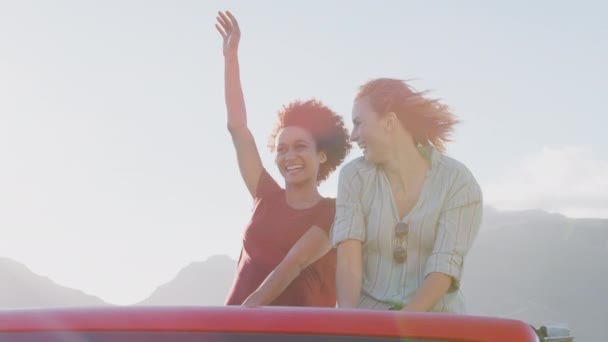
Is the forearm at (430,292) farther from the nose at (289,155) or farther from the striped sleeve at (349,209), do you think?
the nose at (289,155)

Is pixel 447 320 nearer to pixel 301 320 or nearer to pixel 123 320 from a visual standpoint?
pixel 301 320

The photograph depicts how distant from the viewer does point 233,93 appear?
5340 mm

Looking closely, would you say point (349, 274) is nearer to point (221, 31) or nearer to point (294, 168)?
point (294, 168)

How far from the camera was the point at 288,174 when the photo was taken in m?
5.05

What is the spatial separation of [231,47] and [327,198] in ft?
3.31

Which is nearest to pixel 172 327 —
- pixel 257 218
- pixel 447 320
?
pixel 447 320

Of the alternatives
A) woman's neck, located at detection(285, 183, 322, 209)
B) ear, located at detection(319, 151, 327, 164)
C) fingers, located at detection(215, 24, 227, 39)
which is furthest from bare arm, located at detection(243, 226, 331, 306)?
fingers, located at detection(215, 24, 227, 39)

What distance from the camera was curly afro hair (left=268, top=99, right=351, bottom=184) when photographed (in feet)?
17.1

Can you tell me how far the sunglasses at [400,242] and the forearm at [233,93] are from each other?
174 centimetres

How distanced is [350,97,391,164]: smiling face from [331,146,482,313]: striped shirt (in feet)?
0.24

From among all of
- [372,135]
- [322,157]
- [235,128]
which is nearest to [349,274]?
[372,135]

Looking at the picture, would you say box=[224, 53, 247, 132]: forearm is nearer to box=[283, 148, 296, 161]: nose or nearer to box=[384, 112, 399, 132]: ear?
box=[283, 148, 296, 161]: nose

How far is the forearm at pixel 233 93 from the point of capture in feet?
17.4

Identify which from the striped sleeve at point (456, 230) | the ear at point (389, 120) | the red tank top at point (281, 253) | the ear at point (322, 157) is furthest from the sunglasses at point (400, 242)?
the ear at point (322, 157)
